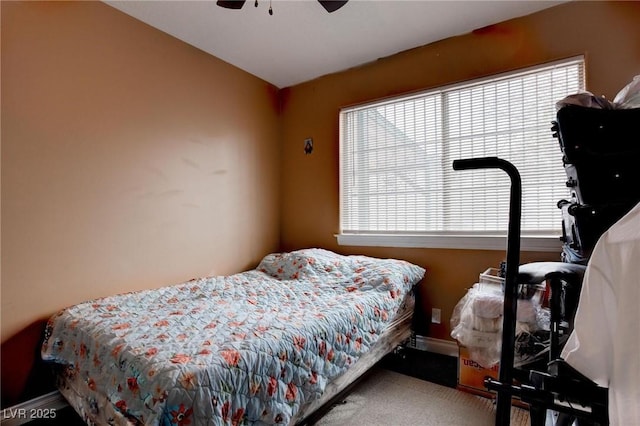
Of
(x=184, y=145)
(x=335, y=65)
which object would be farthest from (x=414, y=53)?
(x=184, y=145)

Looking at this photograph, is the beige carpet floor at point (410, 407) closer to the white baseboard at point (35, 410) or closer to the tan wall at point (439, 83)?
the tan wall at point (439, 83)

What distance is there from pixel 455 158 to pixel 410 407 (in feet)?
6.12

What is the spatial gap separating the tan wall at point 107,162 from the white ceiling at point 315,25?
21 centimetres

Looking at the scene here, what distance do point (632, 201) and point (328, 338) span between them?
4.40 feet

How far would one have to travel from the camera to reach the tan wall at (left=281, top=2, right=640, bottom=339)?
2.17m

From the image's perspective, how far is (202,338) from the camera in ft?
4.77

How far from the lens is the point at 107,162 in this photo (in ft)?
7.43

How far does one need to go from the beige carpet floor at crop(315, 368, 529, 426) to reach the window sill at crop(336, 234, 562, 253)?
1.06 meters

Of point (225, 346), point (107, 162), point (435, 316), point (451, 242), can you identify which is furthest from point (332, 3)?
point (435, 316)

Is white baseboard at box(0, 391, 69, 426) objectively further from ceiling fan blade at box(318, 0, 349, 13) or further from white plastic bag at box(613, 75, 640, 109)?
white plastic bag at box(613, 75, 640, 109)

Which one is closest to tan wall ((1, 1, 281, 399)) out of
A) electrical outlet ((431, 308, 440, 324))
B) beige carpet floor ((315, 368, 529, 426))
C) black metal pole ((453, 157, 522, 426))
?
beige carpet floor ((315, 368, 529, 426))

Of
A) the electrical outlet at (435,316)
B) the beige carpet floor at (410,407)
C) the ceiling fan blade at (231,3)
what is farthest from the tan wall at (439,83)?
the ceiling fan blade at (231,3)

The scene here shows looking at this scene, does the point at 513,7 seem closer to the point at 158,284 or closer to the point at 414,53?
the point at 414,53

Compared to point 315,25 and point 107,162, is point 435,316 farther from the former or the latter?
point 107,162
